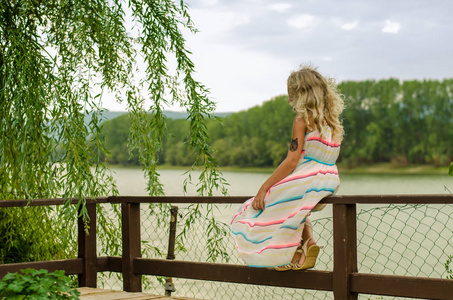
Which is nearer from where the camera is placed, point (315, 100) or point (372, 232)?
point (315, 100)

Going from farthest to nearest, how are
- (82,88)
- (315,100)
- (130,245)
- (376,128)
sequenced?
(376,128)
(82,88)
(130,245)
(315,100)

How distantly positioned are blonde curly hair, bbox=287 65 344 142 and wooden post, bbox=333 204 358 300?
0.40m

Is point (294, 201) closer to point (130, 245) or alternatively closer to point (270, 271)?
point (270, 271)

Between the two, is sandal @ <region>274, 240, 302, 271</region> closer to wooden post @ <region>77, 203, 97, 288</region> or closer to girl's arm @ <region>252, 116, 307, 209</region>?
girl's arm @ <region>252, 116, 307, 209</region>

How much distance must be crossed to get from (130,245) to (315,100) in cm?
178

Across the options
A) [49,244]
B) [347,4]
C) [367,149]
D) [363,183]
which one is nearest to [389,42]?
[347,4]

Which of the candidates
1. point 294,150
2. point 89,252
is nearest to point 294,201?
point 294,150

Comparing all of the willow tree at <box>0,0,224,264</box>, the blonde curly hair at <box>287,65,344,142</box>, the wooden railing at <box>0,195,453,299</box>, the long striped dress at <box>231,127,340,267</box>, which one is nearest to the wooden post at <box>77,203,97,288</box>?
the wooden railing at <box>0,195,453,299</box>

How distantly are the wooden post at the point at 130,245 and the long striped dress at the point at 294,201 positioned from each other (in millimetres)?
1163

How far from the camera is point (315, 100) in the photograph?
3.02 meters

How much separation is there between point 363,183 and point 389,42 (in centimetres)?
1782

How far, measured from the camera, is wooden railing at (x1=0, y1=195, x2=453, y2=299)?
2.92 m

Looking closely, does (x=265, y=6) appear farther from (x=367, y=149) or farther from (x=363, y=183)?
(x=363, y=183)

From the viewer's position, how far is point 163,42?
471 cm
